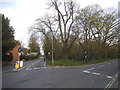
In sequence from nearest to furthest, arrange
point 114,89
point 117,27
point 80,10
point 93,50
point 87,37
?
1. point 114,89
2. point 80,10
3. point 117,27
4. point 87,37
5. point 93,50

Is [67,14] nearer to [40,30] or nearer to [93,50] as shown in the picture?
[40,30]

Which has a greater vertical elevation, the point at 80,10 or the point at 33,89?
the point at 80,10

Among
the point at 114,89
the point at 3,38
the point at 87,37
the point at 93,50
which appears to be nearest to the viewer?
the point at 114,89

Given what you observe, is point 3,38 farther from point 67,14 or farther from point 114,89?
point 114,89

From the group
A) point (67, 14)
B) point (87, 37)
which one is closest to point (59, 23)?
point (67, 14)

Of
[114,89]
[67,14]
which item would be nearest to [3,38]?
[67,14]

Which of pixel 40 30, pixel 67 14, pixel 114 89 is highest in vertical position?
pixel 67 14

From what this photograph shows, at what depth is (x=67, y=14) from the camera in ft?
84.9

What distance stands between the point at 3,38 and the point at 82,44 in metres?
19.8

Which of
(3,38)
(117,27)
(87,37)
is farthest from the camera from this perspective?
(87,37)

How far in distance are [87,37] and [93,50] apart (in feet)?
16.9

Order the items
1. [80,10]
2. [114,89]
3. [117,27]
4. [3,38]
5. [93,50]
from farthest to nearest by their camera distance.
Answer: [93,50] < [117,27] < [80,10] < [3,38] < [114,89]

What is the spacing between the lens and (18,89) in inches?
252

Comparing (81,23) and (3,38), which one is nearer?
(3,38)
